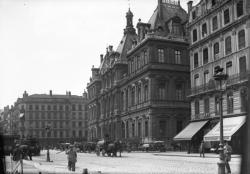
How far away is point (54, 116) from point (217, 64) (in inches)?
3397

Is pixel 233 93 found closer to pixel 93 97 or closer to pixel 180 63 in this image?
pixel 180 63

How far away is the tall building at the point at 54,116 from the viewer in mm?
114438

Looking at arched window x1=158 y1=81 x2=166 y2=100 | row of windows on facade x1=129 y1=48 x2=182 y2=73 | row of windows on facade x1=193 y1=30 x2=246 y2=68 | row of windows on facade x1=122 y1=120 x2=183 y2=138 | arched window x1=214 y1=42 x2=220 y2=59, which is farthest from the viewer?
row of windows on facade x1=129 y1=48 x2=182 y2=73

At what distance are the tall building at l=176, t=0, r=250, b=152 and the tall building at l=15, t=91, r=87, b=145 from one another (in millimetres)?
76940

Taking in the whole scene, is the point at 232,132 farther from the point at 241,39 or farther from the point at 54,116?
the point at 54,116

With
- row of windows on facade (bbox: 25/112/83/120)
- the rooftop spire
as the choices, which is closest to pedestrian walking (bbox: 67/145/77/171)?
the rooftop spire

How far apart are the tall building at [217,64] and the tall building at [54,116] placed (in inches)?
3029

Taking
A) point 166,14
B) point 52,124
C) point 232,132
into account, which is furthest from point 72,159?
point 52,124

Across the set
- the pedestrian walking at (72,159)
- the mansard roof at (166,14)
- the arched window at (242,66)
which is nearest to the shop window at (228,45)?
the arched window at (242,66)

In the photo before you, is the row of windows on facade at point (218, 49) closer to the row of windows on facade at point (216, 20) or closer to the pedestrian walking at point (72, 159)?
the row of windows on facade at point (216, 20)

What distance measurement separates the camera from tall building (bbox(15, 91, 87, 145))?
114 m

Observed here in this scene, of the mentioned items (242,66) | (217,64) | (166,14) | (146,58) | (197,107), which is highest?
(166,14)

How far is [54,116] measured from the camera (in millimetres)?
117750

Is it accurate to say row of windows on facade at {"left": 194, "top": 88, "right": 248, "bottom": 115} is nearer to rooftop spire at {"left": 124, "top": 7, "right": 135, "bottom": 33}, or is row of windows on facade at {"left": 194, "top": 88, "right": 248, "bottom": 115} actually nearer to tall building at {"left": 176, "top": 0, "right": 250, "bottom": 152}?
tall building at {"left": 176, "top": 0, "right": 250, "bottom": 152}
